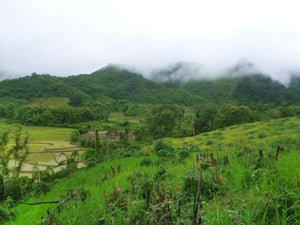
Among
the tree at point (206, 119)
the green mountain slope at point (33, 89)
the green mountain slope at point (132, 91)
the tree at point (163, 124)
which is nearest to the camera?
the tree at point (163, 124)

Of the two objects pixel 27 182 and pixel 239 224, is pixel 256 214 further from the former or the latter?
pixel 27 182

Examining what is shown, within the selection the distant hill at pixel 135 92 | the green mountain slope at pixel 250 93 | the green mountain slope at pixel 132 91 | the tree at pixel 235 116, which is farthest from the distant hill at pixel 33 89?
the green mountain slope at pixel 250 93

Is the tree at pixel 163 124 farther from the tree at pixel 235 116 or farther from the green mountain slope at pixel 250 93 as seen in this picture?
the green mountain slope at pixel 250 93

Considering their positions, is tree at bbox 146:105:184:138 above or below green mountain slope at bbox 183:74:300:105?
below

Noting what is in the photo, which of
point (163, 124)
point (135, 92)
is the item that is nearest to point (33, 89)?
point (135, 92)

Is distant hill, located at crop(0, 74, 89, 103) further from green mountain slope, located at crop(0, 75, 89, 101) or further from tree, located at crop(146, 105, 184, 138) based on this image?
tree, located at crop(146, 105, 184, 138)

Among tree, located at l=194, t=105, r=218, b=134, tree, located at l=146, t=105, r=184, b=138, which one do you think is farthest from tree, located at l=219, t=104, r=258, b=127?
tree, located at l=146, t=105, r=184, b=138

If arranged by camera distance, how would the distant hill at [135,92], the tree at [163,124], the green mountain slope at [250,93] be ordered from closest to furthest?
the tree at [163,124], the distant hill at [135,92], the green mountain slope at [250,93]

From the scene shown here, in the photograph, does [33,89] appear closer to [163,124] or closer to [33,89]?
[33,89]

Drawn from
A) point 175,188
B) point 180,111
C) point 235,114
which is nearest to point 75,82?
point 180,111

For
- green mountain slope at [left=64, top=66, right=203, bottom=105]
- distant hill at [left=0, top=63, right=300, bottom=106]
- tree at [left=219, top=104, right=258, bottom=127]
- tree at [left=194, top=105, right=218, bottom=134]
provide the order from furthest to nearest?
green mountain slope at [left=64, top=66, right=203, bottom=105] < distant hill at [left=0, top=63, right=300, bottom=106] < tree at [left=194, top=105, right=218, bottom=134] < tree at [left=219, top=104, right=258, bottom=127]

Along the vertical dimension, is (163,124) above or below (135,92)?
below

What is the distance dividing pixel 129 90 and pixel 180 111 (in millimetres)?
128896

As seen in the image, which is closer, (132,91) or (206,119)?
(206,119)
